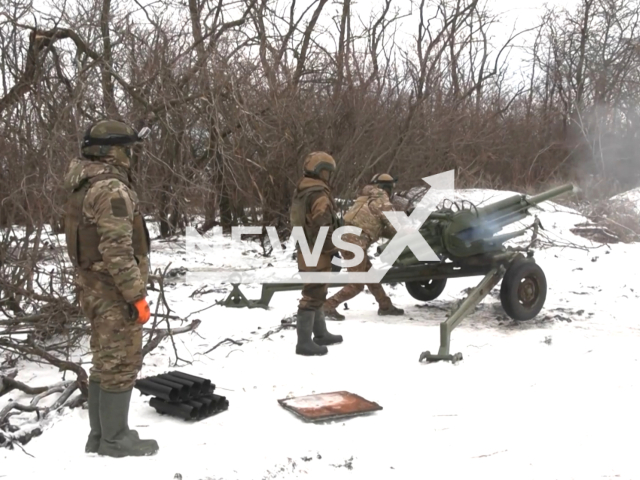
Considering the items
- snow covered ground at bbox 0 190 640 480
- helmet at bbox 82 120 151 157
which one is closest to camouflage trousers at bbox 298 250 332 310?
snow covered ground at bbox 0 190 640 480

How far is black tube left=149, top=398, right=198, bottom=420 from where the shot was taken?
3863 millimetres

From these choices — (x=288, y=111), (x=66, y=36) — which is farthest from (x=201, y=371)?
(x=288, y=111)

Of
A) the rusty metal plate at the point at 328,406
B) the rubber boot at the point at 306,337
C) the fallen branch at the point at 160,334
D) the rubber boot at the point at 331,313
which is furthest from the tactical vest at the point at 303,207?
the rubber boot at the point at 331,313

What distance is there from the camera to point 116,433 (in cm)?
338

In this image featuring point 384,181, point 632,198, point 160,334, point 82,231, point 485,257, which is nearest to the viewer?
point 82,231

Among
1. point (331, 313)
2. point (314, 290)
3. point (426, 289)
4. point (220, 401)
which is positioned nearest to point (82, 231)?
point (220, 401)

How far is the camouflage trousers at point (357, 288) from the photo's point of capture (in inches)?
263

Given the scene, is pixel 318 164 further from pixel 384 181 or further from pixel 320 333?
pixel 384 181

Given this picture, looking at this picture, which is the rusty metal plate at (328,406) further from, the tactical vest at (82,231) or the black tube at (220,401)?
the tactical vest at (82,231)

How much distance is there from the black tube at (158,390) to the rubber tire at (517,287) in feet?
11.3

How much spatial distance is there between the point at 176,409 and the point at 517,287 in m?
3.59

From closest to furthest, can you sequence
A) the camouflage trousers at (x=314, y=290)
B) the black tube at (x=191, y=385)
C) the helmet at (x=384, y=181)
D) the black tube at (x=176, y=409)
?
1. the black tube at (x=176, y=409)
2. the black tube at (x=191, y=385)
3. the camouflage trousers at (x=314, y=290)
4. the helmet at (x=384, y=181)

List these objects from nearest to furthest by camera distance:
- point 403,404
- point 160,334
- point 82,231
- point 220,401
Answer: point 82,231 < point 220,401 < point 403,404 < point 160,334

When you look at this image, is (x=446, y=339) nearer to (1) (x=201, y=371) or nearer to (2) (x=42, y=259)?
(1) (x=201, y=371)
